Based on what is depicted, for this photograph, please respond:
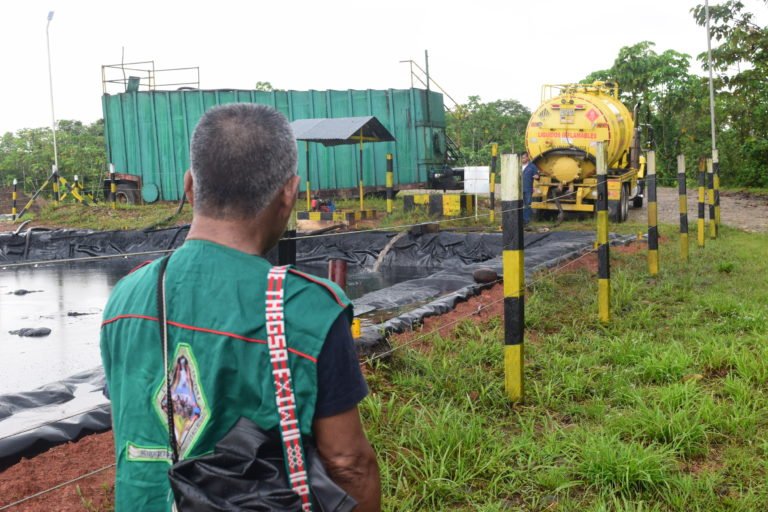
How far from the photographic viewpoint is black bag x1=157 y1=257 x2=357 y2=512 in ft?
4.04

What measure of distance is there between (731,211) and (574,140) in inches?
226

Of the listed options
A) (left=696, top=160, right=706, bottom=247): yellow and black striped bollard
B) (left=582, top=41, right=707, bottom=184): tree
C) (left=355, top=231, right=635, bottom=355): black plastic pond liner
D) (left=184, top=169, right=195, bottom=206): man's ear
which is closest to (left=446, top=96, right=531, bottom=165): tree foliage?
(left=582, top=41, right=707, bottom=184): tree

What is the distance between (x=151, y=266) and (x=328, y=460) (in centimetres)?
48

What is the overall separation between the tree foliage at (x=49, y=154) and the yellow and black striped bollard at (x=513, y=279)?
29145mm

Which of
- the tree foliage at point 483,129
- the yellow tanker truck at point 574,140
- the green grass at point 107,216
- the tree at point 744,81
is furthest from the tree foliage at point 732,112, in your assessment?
the green grass at point 107,216

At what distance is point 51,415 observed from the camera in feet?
13.0

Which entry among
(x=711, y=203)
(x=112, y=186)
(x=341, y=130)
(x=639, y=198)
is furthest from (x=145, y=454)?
(x=112, y=186)

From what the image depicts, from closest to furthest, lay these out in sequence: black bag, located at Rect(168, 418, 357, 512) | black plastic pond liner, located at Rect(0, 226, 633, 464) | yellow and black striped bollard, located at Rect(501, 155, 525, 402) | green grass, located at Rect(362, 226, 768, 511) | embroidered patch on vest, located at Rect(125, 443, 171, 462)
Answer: black bag, located at Rect(168, 418, 357, 512)
embroidered patch on vest, located at Rect(125, 443, 171, 462)
green grass, located at Rect(362, 226, 768, 511)
black plastic pond liner, located at Rect(0, 226, 633, 464)
yellow and black striped bollard, located at Rect(501, 155, 525, 402)

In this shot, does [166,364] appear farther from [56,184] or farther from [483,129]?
[483,129]

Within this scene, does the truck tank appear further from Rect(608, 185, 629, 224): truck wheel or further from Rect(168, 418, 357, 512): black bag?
Rect(168, 418, 357, 512): black bag

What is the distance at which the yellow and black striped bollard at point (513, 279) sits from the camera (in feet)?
12.9

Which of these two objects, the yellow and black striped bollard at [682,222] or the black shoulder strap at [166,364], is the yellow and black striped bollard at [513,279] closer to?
the black shoulder strap at [166,364]

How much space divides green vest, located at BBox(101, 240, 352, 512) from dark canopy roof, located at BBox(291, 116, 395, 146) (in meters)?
13.9

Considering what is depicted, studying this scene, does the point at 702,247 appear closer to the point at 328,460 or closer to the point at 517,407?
the point at 517,407
